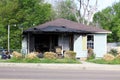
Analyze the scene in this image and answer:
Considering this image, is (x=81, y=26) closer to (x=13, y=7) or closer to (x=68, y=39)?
(x=68, y=39)

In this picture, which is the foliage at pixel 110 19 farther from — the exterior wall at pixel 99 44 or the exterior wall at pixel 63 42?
the exterior wall at pixel 63 42

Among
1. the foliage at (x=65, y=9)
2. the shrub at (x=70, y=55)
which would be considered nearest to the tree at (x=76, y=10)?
the foliage at (x=65, y=9)

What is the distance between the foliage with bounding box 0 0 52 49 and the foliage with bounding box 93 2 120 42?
803 inches

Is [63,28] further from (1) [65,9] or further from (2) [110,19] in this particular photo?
(2) [110,19]

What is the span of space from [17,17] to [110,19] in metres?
32.2

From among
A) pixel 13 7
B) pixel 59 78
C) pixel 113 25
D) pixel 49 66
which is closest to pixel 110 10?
pixel 113 25

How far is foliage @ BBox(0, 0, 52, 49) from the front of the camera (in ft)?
130

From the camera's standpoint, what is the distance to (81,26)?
35.7m

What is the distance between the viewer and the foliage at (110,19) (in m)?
61.5

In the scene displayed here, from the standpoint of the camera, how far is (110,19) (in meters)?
69.3

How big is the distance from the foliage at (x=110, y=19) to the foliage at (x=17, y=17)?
66.9 feet

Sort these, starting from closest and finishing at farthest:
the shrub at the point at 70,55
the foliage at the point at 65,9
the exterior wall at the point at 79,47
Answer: the shrub at the point at 70,55, the exterior wall at the point at 79,47, the foliage at the point at 65,9

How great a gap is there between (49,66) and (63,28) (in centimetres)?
950

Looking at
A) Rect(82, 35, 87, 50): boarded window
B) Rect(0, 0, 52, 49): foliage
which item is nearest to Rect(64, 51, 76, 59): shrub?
Rect(82, 35, 87, 50): boarded window
